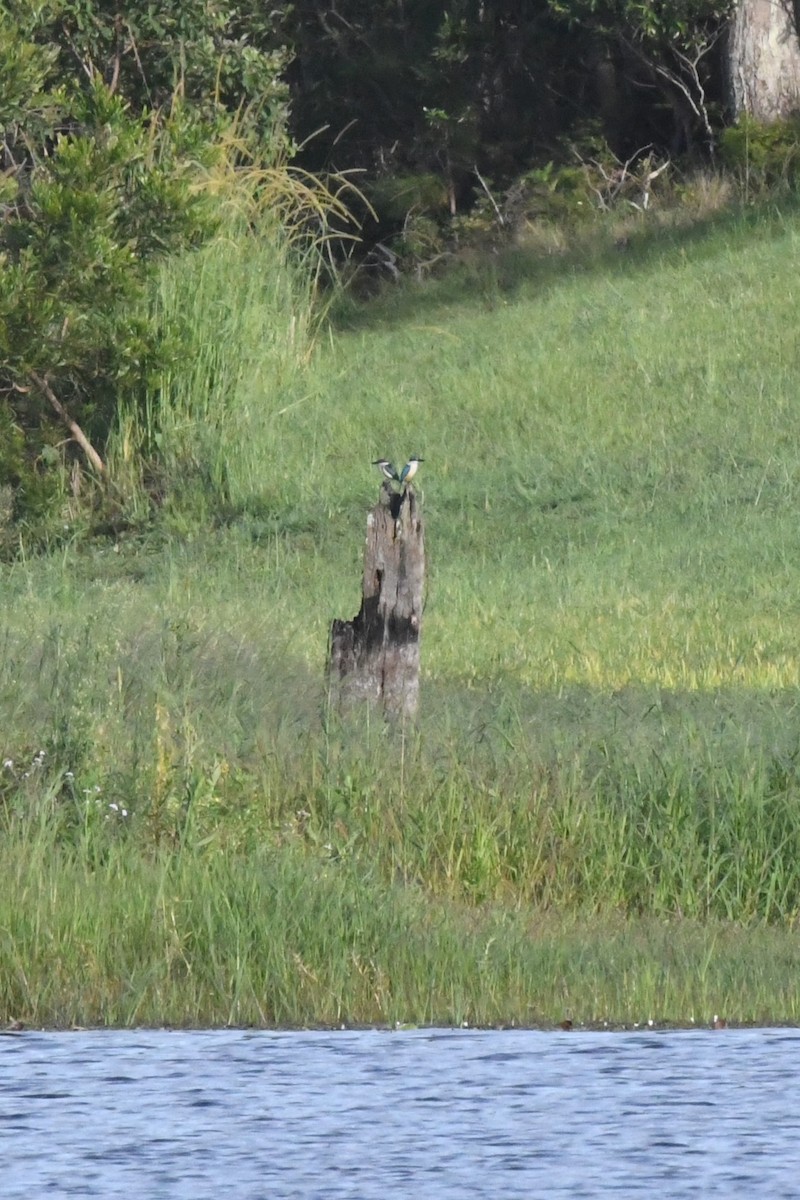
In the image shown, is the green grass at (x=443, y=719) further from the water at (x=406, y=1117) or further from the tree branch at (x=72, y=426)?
the tree branch at (x=72, y=426)

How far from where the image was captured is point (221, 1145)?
440 centimetres


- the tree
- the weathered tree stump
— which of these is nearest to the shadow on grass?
the tree

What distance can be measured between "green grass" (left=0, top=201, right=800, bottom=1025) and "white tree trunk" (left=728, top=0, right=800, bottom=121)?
5.43 m

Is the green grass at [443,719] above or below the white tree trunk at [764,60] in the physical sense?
below

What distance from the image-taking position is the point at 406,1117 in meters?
4.59

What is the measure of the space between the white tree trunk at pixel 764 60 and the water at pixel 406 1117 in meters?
20.3

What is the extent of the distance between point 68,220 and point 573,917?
36.9ft

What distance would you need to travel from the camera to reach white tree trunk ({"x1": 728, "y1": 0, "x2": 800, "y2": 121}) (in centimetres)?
2442

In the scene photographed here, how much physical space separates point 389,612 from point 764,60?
16292 mm

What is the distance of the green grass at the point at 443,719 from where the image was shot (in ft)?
20.7

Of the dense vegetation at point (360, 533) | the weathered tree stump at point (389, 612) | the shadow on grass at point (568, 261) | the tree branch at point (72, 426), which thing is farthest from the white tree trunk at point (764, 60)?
the weathered tree stump at point (389, 612)

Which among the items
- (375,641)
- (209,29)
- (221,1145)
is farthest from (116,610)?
(209,29)

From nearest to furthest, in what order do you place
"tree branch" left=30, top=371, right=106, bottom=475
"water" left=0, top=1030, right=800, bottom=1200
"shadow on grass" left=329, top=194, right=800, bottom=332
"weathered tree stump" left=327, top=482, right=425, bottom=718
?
"water" left=0, top=1030, right=800, bottom=1200
"weathered tree stump" left=327, top=482, right=425, bottom=718
"tree branch" left=30, top=371, right=106, bottom=475
"shadow on grass" left=329, top=194, right=800, bottom=332

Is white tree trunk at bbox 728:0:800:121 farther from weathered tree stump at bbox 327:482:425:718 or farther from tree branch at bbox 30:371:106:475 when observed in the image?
weathered tree stump at bbox 327:482:425:718
